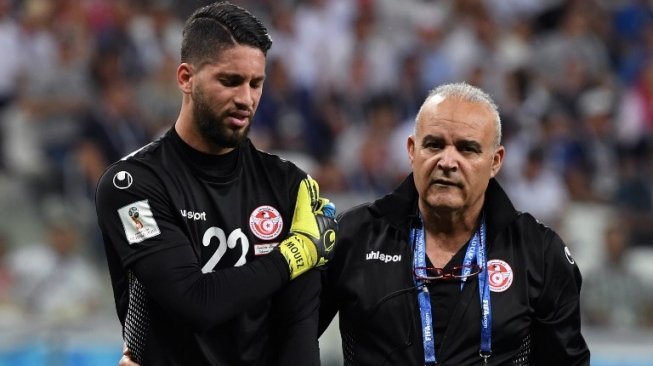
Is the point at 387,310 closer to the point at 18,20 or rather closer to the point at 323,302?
the point at 323,302

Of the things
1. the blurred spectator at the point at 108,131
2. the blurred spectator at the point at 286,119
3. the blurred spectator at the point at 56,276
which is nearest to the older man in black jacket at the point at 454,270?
the blurred spectator at the point at 56,276

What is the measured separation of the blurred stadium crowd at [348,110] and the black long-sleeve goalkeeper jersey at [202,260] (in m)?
4.60

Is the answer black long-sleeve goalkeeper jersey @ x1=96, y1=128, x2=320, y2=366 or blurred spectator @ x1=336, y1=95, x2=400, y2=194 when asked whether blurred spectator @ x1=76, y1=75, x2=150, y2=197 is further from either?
black long-sleeve goalkeeper jersey @ x1=96, y1=128, x2=320, y2=366

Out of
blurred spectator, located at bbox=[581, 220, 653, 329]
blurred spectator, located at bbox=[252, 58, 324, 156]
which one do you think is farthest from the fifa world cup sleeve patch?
blurred spectator, located at bbox=[252, 58, 324, 156]

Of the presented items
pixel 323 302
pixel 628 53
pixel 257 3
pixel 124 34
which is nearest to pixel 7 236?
pixel 124 34

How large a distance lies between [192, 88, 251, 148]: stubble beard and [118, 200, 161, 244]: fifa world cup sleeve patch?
318 mm

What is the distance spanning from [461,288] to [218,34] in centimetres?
130

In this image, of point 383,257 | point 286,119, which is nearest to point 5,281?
point 286,119

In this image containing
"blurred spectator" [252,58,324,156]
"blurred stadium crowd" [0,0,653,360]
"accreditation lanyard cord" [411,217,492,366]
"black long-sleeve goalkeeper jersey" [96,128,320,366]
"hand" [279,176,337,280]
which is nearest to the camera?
"black long-sleeve goalkeeper jersey" [96,128,320,366]

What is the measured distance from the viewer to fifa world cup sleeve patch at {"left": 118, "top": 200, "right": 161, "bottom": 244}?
410 centimetres

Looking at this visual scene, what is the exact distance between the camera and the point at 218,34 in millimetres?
4137

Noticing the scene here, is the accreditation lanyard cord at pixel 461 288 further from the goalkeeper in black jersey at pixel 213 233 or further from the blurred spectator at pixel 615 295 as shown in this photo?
the blurred spectator at pixel 615 295

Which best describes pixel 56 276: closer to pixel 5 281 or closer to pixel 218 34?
pixel 5 281

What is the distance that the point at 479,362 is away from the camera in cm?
444
